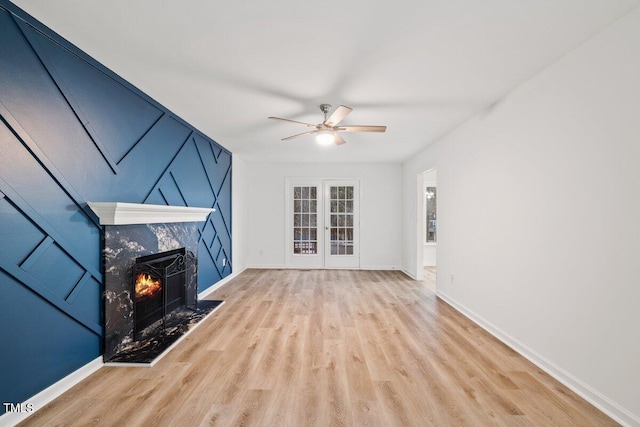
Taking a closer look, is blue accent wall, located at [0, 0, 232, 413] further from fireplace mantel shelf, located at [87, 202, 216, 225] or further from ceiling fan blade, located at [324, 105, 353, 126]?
ceiling fan blade, located at [324, 105, 353, 126]

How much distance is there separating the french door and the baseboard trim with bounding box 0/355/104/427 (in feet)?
15.0

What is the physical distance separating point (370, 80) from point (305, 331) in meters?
2.61

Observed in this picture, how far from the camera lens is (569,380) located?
6.77 feet

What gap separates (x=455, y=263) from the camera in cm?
388

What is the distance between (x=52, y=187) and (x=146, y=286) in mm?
1261

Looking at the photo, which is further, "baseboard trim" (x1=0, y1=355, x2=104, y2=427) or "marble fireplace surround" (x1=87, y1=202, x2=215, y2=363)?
"marble fireplace surround" (x1=87, y1=202, x2=215, y2=363)

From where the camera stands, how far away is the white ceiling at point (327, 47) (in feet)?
5.62

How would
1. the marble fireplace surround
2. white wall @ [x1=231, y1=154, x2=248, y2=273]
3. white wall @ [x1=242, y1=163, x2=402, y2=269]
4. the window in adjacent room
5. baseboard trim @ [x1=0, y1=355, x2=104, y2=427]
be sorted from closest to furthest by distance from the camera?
baseboard trim @ [x1=0, y1=355, x2=104, y2=427]
the marble fireplace surround
white wall @ [x1=231, y1=154, x2=248, y2=273]
white wall @ [x1=242, y1=163, x2=402, y2=269]
the window in adjacent room

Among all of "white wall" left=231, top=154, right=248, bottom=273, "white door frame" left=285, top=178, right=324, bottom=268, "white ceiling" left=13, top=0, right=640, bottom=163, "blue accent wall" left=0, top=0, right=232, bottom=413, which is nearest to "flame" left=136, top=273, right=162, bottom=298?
"blue accent wall" left=0, top=0, right=232, bottom=413

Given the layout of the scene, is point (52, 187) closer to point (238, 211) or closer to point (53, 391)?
point (53, 391)

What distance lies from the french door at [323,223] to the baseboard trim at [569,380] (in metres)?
3.69

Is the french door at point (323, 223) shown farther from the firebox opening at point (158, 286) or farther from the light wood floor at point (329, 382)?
the firebox opening at point (158, 286)

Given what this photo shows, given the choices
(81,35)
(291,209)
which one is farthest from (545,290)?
(291,209)

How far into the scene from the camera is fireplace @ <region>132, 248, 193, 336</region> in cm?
264
